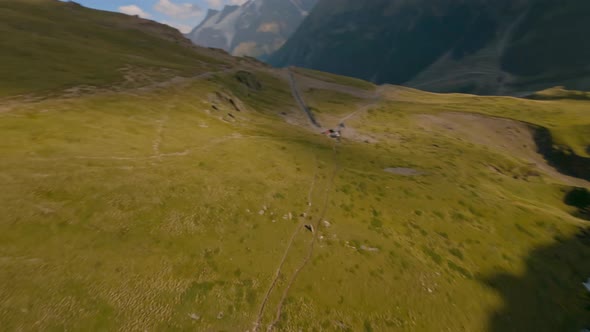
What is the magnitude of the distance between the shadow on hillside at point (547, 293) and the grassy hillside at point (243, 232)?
217 mm

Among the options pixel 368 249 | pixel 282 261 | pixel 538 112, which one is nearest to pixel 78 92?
pixel 282 261

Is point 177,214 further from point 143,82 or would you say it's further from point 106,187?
point 143,82

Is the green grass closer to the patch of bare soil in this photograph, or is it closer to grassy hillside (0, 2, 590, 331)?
the patch of bare soil

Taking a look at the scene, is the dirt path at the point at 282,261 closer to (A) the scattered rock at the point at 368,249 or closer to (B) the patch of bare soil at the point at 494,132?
(A) the scattered rock at the point at 368,249

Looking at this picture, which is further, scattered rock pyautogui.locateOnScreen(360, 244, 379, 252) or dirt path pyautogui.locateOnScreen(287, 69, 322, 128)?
dirt path pyautogui.locateOnScreen(287, 69, 322, 128)

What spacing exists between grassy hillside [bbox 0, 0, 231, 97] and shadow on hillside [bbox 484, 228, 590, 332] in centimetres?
8637

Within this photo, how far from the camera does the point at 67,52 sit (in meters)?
82.8

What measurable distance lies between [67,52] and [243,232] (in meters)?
88.1

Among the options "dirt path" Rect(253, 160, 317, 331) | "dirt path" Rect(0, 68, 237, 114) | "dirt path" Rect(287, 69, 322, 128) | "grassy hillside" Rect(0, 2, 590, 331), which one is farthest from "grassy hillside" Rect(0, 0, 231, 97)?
"dirt path" Rect(253, 160, 317, 331)

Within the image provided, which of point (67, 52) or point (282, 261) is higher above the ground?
point (67, 52)

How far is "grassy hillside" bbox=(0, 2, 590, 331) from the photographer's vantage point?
79.2 ft

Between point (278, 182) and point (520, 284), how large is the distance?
39344mm

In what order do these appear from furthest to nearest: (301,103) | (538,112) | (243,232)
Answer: (538,112)
(301,103)
(243,232)

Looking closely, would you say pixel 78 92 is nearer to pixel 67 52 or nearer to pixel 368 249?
pixel 67 52
